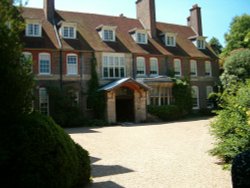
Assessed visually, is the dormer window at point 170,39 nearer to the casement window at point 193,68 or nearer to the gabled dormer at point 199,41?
the casement window at point 193,68

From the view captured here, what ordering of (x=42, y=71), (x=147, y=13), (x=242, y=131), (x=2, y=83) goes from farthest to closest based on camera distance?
(x=147, y=13) → (x=42, y=71) → (x=242, y=131) → (x=2, y=83)

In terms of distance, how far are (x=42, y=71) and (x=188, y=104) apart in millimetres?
15154

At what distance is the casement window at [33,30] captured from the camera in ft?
96.1

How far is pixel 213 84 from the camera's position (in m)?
38.7

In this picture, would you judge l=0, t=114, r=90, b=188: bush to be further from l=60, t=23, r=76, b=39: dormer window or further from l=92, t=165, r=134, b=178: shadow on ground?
l=60, t=23, r=76, b=39: dormer window

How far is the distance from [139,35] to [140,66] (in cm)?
379

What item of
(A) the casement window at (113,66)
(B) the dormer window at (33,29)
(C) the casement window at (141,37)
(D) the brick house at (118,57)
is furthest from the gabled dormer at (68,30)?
(C) the casement window at (141,37)

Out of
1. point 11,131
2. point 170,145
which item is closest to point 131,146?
point 170,145

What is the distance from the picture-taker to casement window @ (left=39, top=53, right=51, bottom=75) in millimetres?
28688

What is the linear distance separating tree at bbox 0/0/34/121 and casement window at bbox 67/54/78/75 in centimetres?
2208

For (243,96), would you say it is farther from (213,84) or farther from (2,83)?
(213,84)

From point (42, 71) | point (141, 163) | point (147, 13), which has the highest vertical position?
point (147, 13)

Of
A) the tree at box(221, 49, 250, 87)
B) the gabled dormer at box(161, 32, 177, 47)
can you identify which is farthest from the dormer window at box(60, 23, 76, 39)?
the tree at box(221, 49, 250, 87)

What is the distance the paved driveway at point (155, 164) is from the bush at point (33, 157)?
5.65 feet
